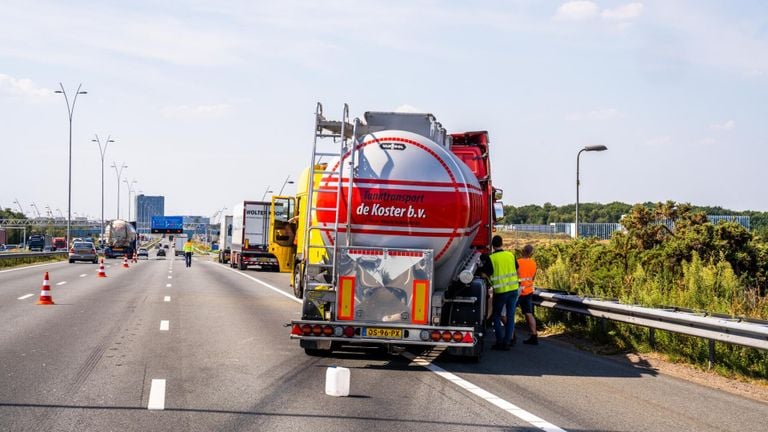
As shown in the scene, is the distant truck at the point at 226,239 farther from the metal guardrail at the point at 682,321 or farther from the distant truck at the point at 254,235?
the metal guardrail at the point at 682,321

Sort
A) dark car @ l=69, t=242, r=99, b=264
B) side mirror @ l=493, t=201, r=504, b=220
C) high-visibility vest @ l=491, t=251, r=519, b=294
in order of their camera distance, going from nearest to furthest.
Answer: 1. high-visibility vest @ l=491, t=251, r=519, b=294
2. side mirror @ l=493, t=201, r=504, b=220
3. dark car @ l=69, t=242, r=99, b=264

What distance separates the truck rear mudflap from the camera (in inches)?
455

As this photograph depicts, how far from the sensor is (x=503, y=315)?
14.8 metres

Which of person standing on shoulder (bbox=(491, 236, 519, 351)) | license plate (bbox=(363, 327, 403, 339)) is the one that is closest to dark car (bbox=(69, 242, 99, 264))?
person standing on shoulder (bbox=(491, 236, 519, 351))

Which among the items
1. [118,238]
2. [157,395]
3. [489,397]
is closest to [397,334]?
[489,397]

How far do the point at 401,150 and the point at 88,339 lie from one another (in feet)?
19.1

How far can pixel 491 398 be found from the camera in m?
9.55

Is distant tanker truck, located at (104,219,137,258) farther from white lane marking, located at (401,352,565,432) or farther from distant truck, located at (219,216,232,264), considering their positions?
white lane marking, located at (401,352,565,432)

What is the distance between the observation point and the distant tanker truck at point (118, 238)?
79312mm

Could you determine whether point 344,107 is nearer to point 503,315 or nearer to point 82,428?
point 503,315

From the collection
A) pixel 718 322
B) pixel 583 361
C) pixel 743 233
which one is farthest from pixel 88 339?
pixel 743 233

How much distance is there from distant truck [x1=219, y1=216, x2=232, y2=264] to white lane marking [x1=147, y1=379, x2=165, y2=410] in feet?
161

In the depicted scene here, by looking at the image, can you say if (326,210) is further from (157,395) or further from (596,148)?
(596,148)

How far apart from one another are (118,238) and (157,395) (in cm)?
7351
